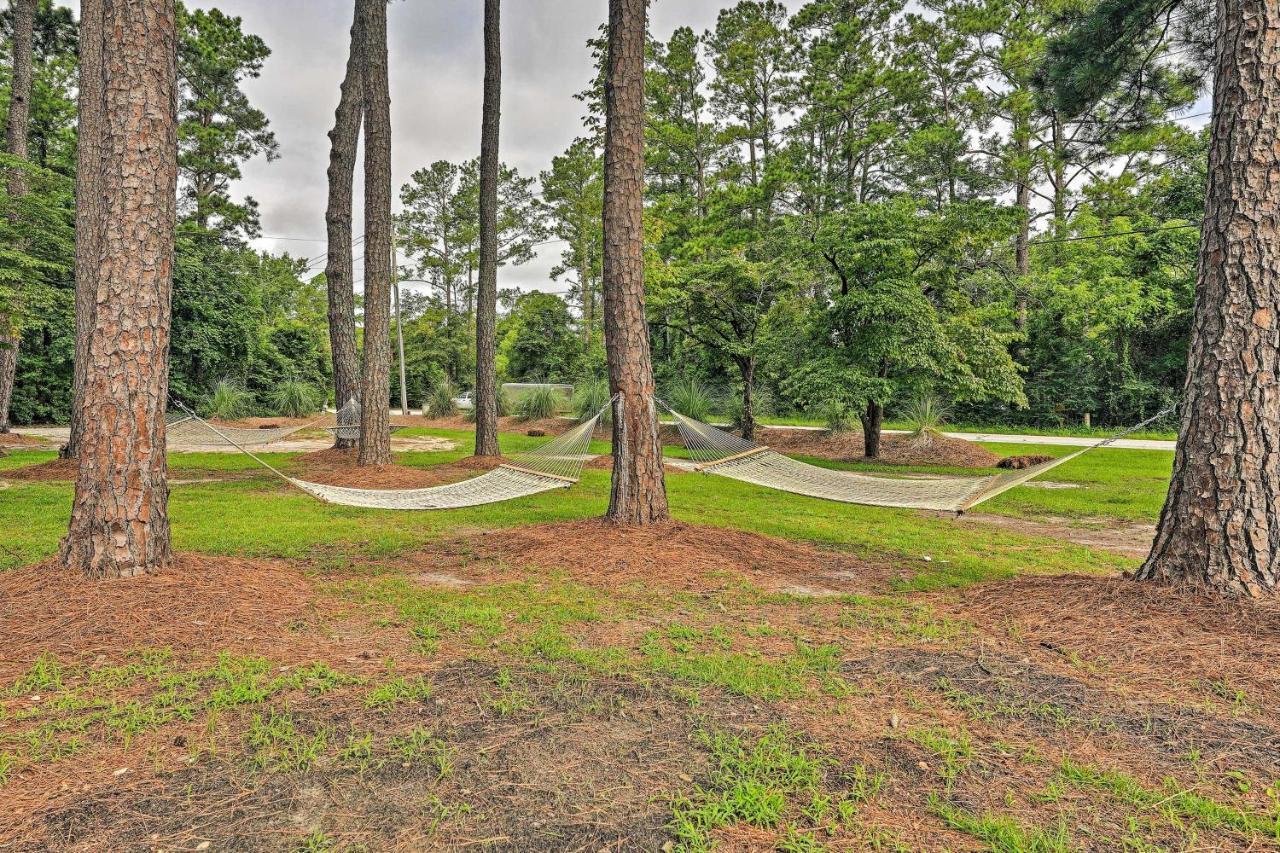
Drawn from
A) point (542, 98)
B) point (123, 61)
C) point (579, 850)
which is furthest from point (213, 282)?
point (579, 850)

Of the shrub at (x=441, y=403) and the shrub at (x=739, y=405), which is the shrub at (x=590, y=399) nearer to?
the shrub at (x=739, y=405)

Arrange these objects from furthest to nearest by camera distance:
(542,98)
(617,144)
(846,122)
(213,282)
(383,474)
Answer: (846,122)
(213,282)
(542,98)
(383,474)
(617,144)

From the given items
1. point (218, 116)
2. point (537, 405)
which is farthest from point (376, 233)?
point (218, 116)

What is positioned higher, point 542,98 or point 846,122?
point 846,122

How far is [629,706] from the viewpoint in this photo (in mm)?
1961

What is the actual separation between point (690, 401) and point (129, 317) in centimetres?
984

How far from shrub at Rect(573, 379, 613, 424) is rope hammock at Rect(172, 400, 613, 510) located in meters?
7.61

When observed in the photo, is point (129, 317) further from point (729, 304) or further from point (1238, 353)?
point (729, 304)

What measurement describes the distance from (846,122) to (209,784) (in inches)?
808

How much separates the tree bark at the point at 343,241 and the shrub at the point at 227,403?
7.79m

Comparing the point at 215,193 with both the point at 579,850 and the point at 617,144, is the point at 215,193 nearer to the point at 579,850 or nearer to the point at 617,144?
the point at 617,144

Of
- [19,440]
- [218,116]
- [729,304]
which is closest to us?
[19,440]

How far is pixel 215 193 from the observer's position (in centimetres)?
2025

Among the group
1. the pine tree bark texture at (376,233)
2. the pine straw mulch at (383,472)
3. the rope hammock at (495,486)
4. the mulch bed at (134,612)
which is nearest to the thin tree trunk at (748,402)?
the pine straw mulch at (383,472)
